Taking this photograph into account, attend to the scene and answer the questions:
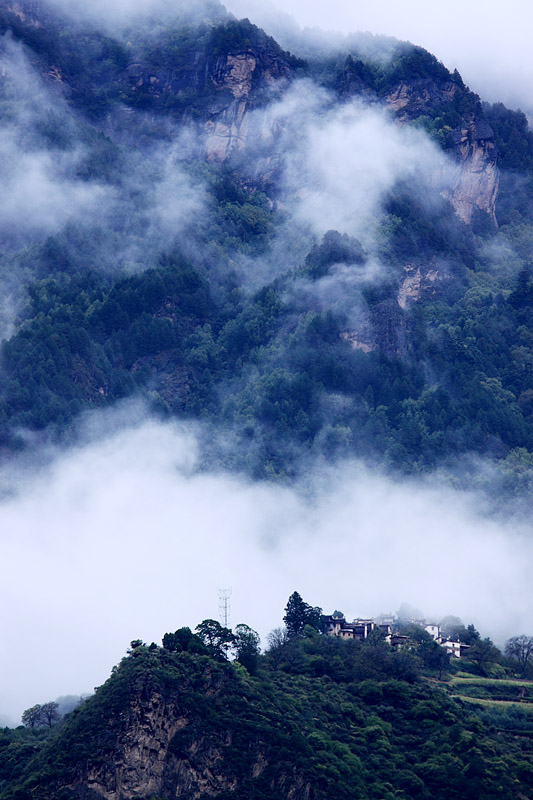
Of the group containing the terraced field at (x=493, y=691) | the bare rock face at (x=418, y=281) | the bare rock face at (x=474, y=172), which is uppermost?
the bare rock face at (x=474, y=172)

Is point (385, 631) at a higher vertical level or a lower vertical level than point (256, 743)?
higher

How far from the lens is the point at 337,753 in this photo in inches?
3100

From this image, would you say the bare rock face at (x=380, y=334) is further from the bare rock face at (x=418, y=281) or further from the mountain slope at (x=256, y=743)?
the mountain slope at (x=256, y=743)

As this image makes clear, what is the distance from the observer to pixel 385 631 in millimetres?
99750

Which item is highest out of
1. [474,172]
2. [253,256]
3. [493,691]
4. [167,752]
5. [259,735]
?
[474,172]

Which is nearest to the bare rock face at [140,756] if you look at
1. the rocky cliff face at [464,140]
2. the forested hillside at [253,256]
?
the forested hillside at [253,256]

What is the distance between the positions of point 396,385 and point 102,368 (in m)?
21.8

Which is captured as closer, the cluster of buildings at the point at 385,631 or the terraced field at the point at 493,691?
the terraced field at the point at 493,691

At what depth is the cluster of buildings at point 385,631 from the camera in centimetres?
9850

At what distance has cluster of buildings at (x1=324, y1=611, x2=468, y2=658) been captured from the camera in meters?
98.5

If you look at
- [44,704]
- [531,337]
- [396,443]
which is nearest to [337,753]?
[44,704]

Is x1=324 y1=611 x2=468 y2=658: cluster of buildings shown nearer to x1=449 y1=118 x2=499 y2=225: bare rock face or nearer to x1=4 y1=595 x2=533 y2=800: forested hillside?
x1=4 y1=595 x2=533 y2=800: forested hillside

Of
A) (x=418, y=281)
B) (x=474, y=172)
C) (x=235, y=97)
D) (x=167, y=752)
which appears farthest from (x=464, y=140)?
(x=167, y=752)

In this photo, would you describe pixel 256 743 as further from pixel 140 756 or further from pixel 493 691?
pixel 493 691
